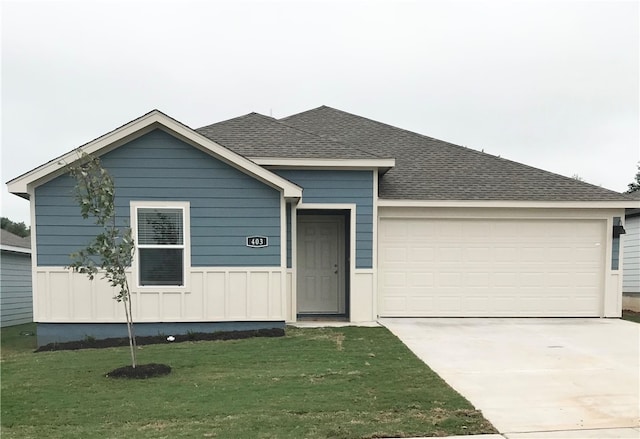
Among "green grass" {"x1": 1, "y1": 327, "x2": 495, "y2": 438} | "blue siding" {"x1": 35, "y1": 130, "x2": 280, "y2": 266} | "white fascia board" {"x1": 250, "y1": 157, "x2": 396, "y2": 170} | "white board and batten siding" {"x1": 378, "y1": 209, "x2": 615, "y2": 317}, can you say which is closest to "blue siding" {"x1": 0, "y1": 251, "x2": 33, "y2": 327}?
"blue siding" {"x1": 35, "y1": 130, "x2": 280, "y2": 266}

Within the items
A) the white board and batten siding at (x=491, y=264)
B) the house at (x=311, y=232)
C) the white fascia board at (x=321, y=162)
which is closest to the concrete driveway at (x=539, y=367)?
the white board and batten siding at (x=491, y=264)

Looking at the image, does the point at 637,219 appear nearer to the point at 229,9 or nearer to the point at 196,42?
the point at 229,9

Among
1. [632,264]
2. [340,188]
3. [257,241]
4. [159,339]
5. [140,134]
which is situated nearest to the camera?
[159,339]

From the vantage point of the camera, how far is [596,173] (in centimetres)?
4647

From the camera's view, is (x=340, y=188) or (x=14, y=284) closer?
(x=340, y=188)

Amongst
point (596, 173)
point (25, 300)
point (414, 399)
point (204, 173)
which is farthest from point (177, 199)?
point (596, 173)

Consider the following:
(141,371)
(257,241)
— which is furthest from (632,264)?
(141,371)

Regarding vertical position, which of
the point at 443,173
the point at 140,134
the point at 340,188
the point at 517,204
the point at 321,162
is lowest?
the point at 517,204

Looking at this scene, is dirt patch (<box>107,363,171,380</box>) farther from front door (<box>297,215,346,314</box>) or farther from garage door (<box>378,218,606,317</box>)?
garage door (<box>378,218,606,317</box>)

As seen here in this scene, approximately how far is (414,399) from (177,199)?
5496 millimetres

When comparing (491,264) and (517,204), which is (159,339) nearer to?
(491,264)

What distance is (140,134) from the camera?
8.30m

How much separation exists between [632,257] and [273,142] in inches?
405

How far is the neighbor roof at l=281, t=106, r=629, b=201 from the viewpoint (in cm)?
1012
